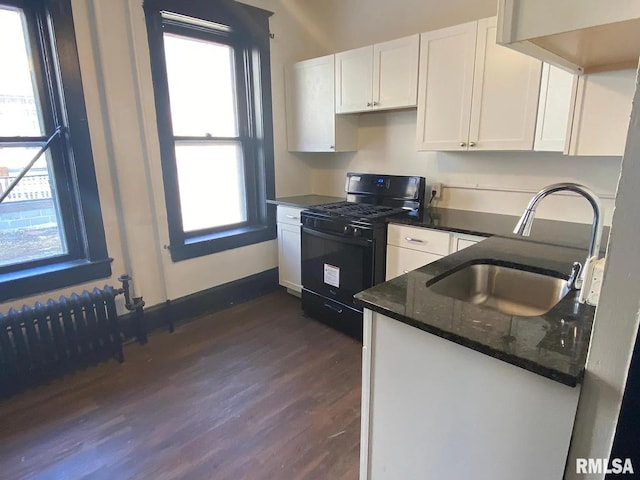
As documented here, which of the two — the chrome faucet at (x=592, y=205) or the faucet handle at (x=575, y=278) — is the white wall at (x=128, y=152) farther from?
the faucet handle at (x=575, y=278)

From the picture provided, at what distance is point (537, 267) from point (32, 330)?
8.71 feet

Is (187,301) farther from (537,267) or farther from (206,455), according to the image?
(537,267)

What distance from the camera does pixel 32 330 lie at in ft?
7.07

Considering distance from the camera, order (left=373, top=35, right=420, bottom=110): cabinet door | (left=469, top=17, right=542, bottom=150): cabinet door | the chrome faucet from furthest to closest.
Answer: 1. (left=373, top=35, right=420, bottom=110): cabinet door
2. (left=469, top=17, right=542, bottom=150): cabinet door
3. the chrome faucet

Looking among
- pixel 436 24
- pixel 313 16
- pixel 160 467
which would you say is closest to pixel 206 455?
pixel 160 467

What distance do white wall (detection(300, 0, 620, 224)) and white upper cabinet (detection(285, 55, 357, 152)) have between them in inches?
8.9

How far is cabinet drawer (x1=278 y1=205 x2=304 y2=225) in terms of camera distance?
3155 millimetres

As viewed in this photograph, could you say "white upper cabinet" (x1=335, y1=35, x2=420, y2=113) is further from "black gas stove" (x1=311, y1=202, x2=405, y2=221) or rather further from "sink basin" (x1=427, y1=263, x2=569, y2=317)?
"sink basin" (x1=427, y1=263, x2=569, y2=317)

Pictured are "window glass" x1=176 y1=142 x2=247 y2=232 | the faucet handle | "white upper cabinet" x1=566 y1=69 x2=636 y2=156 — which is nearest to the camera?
the faucet handle

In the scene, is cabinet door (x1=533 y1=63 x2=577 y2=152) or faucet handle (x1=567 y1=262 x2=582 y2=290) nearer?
faucet handle (x1=567 y1=262 x2=582 y2=290)

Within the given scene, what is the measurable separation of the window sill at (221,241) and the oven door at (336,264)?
0.62 meters

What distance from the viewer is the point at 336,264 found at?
2.78 m

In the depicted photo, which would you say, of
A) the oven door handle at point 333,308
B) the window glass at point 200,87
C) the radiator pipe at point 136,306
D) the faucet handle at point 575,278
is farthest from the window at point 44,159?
the faucet handle at point 575,278

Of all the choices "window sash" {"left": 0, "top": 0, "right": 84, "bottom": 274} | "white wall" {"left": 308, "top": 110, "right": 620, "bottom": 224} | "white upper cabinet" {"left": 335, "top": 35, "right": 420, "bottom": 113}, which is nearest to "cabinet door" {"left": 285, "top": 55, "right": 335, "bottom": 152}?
"white upper cabinet" {"left": 335, "top": 35, "right": 420, "bottom": 113}
